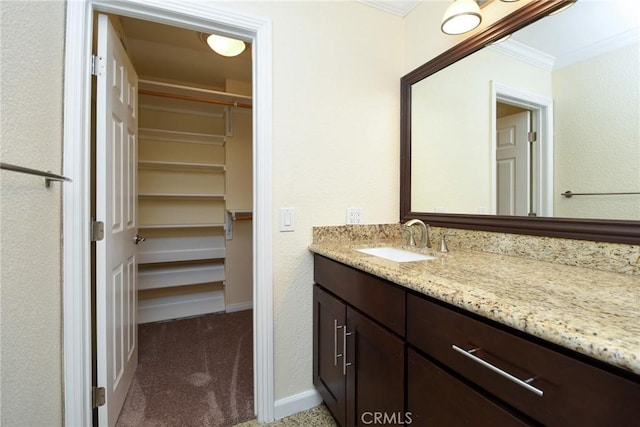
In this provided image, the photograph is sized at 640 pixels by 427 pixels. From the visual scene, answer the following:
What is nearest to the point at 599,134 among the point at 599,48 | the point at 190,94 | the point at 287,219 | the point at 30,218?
the point at 599,48

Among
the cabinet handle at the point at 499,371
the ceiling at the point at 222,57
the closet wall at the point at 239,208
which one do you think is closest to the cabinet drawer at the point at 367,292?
the cabinet handle at the point at 499,371

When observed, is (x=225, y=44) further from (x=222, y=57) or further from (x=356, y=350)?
(x=356, y=350)

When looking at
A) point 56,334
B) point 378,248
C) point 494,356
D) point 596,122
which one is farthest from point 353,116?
point 56,334

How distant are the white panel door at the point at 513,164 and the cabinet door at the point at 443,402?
818 mm

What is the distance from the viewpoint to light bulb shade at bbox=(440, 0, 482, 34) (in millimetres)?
1228

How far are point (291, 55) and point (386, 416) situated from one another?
1683 mm

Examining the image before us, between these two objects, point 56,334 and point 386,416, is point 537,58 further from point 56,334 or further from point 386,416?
point 56,334

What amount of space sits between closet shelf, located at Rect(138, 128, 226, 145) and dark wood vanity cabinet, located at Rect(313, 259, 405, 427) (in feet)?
6.72

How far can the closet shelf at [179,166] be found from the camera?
255cm

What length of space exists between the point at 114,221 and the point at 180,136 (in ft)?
5.25

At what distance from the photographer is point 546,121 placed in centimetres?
113

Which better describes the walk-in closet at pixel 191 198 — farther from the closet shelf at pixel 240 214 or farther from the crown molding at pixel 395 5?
the crown molding at pixel 395 5

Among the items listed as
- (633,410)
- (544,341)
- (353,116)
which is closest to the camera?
(633,410)

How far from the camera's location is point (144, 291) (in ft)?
8.83
